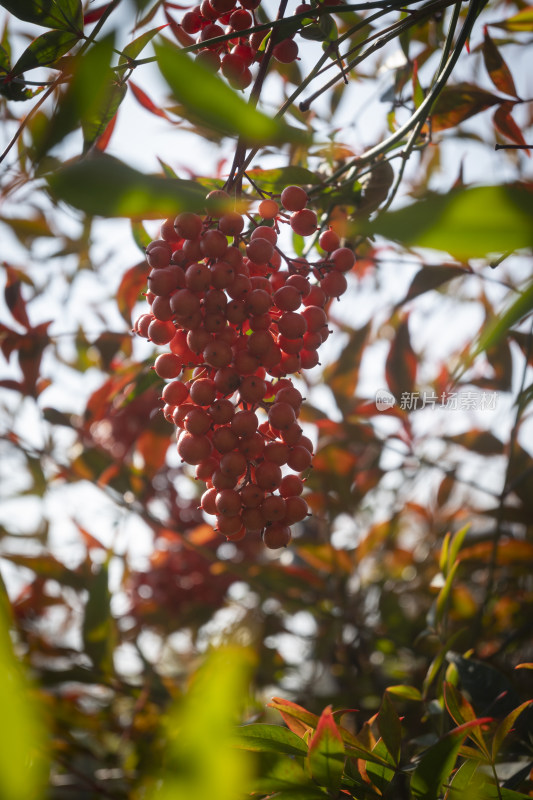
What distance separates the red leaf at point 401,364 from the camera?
3.08ft

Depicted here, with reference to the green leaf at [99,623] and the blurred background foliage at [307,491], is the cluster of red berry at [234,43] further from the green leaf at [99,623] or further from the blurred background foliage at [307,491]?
the green leaf at [99,623]

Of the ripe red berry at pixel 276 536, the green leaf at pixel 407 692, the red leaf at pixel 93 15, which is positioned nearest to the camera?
the ripe red berry at pixel 276 536

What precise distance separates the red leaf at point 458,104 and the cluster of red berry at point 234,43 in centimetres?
25

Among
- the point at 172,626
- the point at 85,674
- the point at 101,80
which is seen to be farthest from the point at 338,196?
the point at 172,626

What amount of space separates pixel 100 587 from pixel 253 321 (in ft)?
2.03

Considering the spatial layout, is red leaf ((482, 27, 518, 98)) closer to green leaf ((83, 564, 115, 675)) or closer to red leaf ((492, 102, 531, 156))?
red leaf ((492, 102, 531, 156))

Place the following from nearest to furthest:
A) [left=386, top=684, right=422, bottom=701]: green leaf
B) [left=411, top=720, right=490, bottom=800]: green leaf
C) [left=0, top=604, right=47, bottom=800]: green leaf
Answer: [left=0, top=604, right=47, bottom=800]: green leaf, [left=411, top=720, right=490, bottom=800]: green leaf, [left=386, top=684, right=422, bottom=701]: green leaf

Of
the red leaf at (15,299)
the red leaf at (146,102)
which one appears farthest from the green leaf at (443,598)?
the red leaf at (15,299)

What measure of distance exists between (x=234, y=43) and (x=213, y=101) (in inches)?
18.0

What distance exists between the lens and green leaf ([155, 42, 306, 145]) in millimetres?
196

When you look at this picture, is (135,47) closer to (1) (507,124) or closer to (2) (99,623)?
(1) (507,124)

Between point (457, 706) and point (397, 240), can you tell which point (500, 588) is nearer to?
point (457, 706)

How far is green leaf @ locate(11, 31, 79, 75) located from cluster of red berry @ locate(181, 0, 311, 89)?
123 mm

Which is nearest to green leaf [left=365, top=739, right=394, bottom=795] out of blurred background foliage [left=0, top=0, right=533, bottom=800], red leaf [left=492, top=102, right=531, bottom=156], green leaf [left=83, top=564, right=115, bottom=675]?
blurred background foliage [left=0, top=0, right=533, bottom=800]
